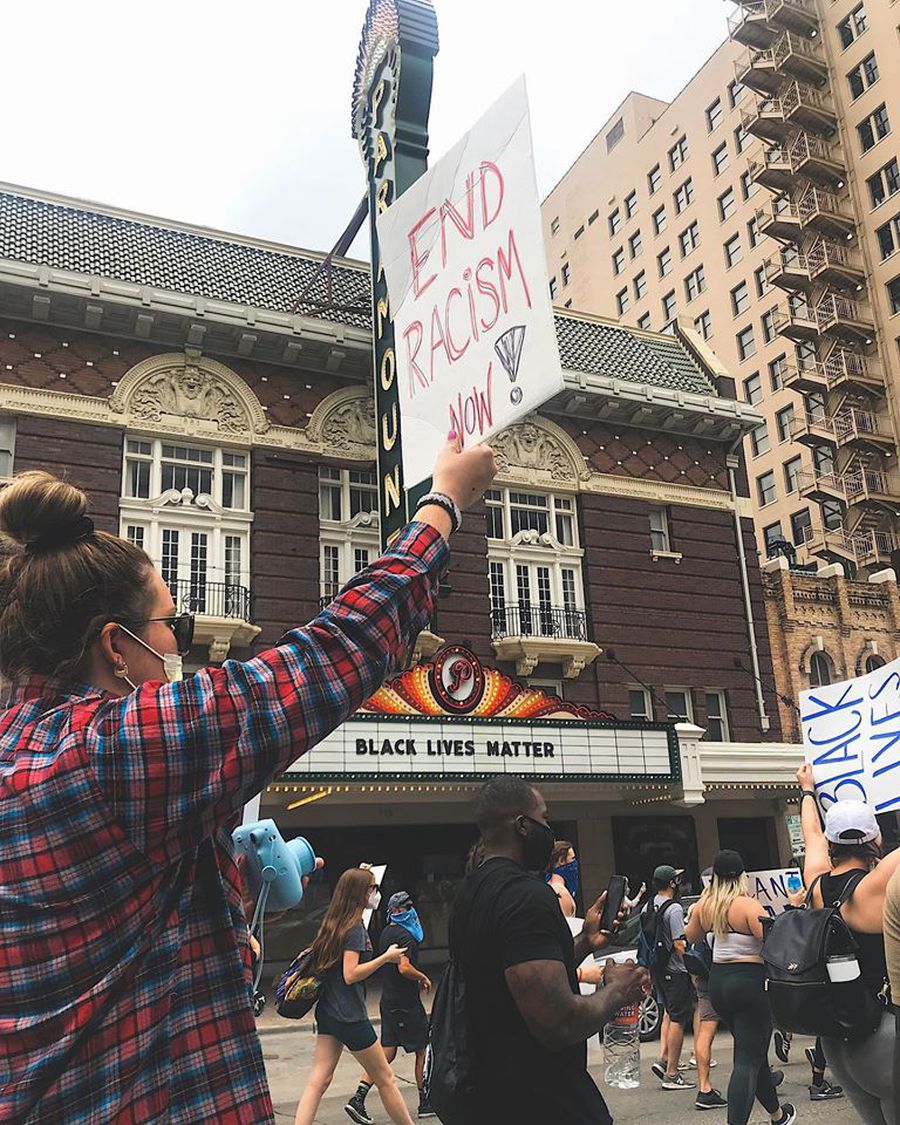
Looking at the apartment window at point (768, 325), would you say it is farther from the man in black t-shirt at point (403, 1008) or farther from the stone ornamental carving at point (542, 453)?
the man in black t-shirt at point (403, 1008)

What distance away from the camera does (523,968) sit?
3371 millimetres

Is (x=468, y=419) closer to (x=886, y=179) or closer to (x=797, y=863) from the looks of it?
(x=797, y=863)

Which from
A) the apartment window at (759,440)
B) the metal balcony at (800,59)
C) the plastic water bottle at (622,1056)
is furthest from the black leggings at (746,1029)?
the metal balcony at (800,59)

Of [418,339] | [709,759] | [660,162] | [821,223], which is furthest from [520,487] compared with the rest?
[660,162]

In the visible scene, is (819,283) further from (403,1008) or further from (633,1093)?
(403,1008)

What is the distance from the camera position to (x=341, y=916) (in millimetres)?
7840

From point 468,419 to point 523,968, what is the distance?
1931mm

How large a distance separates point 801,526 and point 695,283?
50.6 feet

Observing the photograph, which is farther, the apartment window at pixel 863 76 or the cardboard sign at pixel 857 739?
the apartment window at pixel 863 76

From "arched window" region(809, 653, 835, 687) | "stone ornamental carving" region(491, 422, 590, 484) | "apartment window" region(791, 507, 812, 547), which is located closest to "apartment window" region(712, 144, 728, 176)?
"apartment window" region(791, 507, 812, 547)

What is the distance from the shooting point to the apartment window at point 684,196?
53.0 metres

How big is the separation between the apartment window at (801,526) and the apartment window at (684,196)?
61.7 feet

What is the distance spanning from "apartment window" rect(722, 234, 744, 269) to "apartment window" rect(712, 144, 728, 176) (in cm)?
388

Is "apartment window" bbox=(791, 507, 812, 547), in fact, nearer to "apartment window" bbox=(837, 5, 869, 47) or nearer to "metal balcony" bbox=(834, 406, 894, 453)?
"metal balcony" bbox=(834, 406, 894, 453)
